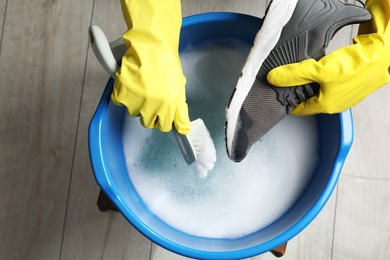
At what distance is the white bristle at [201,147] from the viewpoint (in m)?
0.73

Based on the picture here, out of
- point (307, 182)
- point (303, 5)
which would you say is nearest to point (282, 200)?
point (307, 182)

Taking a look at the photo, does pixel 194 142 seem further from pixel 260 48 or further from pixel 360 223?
pixel 360 223

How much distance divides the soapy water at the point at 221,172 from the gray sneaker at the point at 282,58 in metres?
0.12

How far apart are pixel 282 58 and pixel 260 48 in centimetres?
4

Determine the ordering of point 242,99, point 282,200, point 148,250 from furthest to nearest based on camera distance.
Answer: point 148,250 → point 282,200 → point 242,99

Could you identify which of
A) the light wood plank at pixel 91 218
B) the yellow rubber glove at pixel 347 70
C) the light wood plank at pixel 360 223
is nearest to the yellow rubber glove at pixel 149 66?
the yellow rubber glove at pixel 347 70

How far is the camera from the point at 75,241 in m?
0.97

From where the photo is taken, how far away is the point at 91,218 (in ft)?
3.17

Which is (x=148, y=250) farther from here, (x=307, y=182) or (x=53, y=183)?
(x=307, y=182)

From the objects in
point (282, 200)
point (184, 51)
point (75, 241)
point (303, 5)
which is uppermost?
point (303, 5)

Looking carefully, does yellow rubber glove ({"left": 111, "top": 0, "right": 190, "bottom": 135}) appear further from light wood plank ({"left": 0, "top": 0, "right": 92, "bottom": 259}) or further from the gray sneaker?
light wood plank ({"left": 0, "top": 0, "right": 92, "bottom": 259})

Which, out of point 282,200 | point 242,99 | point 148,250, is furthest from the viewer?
point 148,250

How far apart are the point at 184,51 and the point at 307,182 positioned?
302mm

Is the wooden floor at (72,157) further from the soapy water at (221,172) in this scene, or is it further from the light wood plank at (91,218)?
the soapy water at (221,172)
